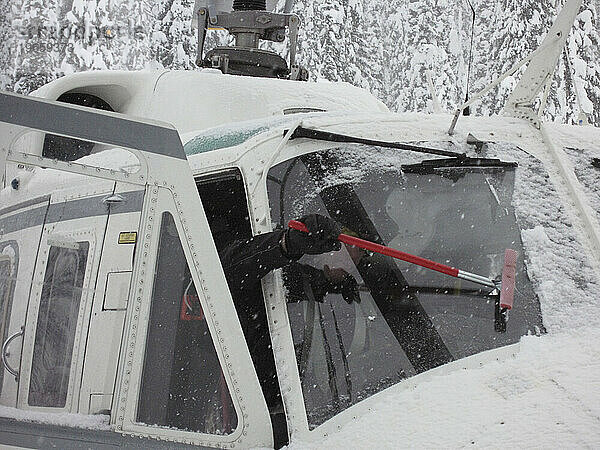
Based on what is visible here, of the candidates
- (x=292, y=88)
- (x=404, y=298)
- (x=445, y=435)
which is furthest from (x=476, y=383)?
(x=292, y=88)

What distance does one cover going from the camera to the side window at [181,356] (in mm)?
2842

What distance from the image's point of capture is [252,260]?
115 inches

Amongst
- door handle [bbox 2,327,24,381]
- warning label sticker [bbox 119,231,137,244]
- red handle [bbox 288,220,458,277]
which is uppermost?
red handle [bbox 288,220,458,277]

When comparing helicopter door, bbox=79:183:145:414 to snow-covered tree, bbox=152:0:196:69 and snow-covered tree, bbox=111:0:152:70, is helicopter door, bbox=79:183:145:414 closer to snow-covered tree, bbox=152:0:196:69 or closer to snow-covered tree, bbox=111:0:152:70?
snow-covered tree, bbox=152:0:196:69

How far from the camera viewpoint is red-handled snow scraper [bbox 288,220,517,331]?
9.41 ft

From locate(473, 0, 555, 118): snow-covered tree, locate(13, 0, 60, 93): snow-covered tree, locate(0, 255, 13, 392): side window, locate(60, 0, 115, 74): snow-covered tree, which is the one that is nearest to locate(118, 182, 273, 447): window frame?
locate(0, 255, 13, 392): side window

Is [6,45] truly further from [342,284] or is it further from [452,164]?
[342,284]

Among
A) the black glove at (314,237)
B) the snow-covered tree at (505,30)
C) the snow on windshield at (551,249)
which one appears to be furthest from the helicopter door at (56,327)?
the snow-covered tree at (505,30)

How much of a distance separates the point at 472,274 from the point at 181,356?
1.05 meters

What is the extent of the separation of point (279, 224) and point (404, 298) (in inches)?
20.7

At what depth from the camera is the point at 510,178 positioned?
3.22m

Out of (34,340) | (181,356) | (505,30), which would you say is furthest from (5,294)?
(505,30)

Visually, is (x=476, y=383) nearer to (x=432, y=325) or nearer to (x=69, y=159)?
(x=432, y=325)

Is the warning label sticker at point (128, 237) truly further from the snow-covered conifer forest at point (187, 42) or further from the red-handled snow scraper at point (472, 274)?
the snow-covered conifer forest at point (187, 42)
